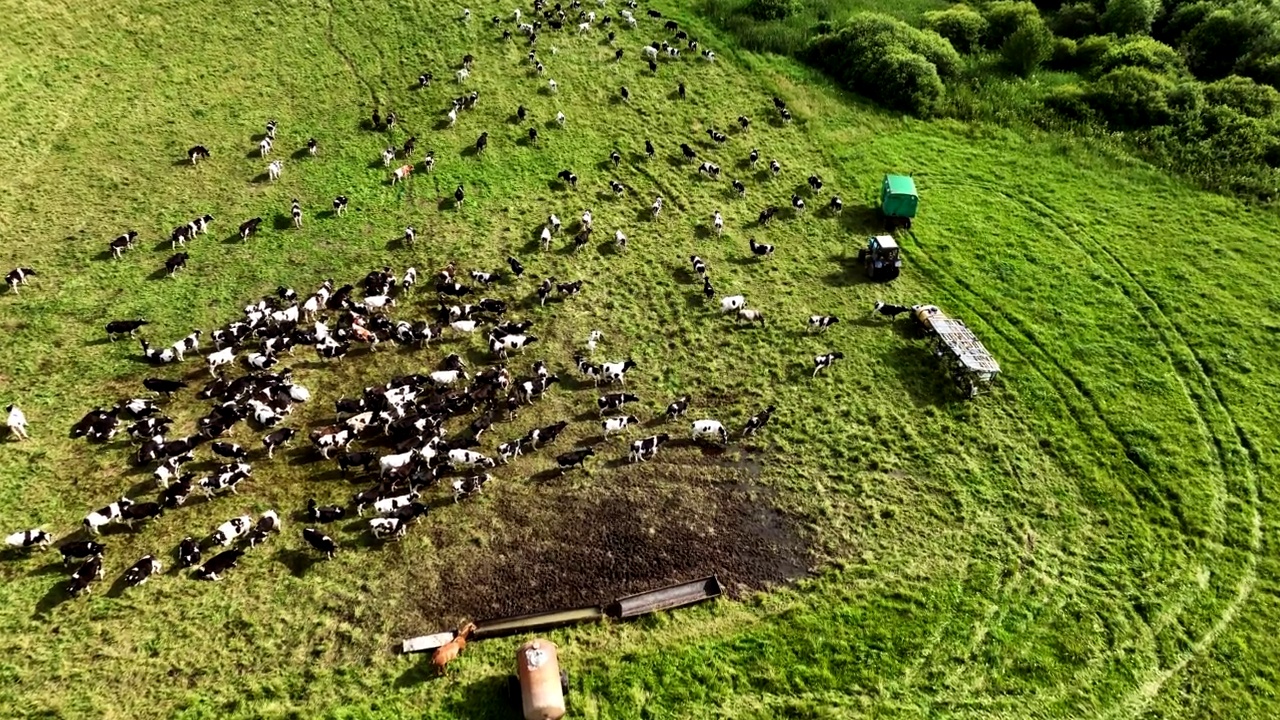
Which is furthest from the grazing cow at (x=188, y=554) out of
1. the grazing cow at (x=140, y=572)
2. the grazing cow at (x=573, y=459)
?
the grazing cow at (x=573, y=459)

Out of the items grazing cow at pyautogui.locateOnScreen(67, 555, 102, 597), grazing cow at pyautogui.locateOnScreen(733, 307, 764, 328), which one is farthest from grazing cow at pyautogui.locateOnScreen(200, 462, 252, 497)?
grazing cow at pyautogui.locateOnScreen(733, 307, 764, 328)

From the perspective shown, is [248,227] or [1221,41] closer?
[248,227]

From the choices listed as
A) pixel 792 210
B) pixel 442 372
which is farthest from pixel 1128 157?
pixel 442 372

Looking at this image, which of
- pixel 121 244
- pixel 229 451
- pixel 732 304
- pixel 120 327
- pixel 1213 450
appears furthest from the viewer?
pixel 732 304

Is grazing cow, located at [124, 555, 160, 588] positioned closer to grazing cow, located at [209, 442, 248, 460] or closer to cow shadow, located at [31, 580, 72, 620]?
cow shadow, located at [31, 580, 72, 620]

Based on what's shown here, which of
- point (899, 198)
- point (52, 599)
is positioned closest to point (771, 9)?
point (899, 198)

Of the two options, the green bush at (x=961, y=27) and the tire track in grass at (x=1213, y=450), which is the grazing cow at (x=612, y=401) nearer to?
the tire track in grass at (x=1213, y=450)

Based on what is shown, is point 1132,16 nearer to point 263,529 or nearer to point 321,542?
point 321,542
